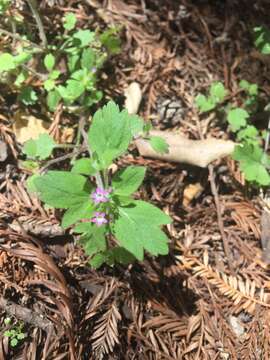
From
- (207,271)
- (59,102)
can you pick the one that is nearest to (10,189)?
(59,102)

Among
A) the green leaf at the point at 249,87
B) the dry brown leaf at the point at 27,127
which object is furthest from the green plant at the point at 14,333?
the green leaf at the point at 249,87

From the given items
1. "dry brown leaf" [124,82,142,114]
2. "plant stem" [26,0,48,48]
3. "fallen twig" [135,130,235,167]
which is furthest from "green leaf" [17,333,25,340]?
"plant stem" [26,0,48,48]

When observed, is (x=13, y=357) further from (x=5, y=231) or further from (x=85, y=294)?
(x=5, y=231)

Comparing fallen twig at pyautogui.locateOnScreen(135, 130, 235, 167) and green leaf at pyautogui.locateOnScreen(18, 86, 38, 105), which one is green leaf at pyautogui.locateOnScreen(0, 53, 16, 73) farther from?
fallen twig at pyautogui.locateOnScreen(135, 130, 235, 167)

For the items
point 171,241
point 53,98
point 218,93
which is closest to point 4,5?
point 53,98

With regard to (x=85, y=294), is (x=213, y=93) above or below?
above

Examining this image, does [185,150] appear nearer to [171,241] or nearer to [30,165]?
[171,241]
